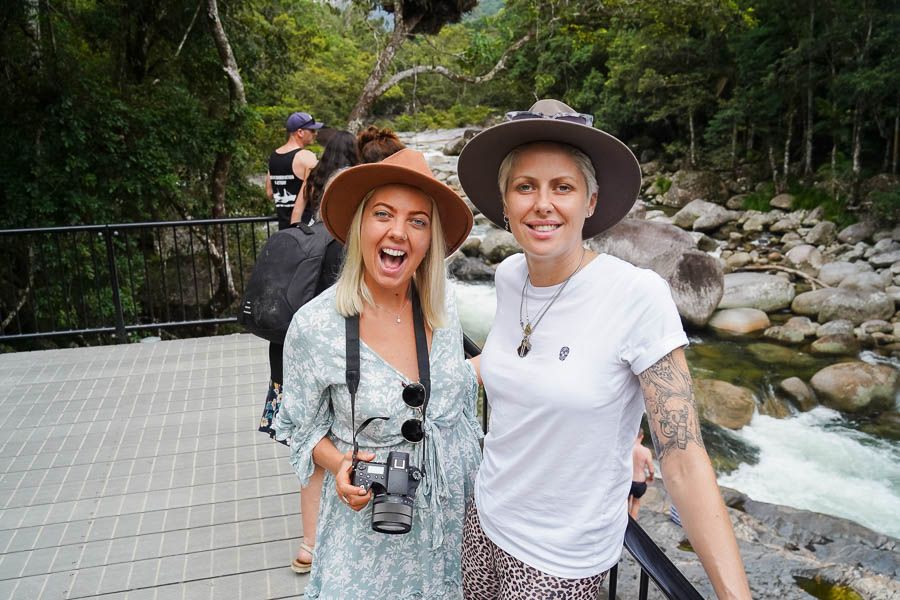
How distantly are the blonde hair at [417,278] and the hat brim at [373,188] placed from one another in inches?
1.2

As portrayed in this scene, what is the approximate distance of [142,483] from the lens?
3.85m

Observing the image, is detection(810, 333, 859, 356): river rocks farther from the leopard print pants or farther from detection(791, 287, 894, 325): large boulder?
the leopard print pants

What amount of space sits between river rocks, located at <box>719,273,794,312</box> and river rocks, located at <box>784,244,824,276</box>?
7.96ft

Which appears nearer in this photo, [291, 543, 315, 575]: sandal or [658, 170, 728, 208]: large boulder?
[291, 543, 315, 575]: sandal

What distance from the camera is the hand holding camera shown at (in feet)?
5.39

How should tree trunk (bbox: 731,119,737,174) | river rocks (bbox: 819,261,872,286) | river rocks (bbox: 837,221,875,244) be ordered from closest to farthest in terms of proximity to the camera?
river rocks (bbox: 819,261,872,286) → river rocks (bbox: 837,221,875,244) → tree trunk (bbox: 731,119,737,174)

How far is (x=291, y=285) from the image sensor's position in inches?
104

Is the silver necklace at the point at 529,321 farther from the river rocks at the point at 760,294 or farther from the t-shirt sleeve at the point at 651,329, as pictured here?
the river rocks at the point at 760,294

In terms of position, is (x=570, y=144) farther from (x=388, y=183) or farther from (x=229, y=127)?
(x=229, y=127)

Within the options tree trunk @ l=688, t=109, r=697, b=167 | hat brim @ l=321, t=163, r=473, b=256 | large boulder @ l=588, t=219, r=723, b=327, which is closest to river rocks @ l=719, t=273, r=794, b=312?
large boulder @ l=588, t=219, r=723, b=327

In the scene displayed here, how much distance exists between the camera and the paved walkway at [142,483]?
3053 mm

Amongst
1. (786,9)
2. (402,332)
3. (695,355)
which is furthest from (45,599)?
(786,9)

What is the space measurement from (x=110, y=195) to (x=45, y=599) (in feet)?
24.5

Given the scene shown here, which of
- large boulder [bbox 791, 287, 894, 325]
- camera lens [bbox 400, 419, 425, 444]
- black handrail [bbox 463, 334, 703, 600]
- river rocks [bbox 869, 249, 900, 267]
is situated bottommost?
large boulder [bbox 791, 287, 894, 325]
